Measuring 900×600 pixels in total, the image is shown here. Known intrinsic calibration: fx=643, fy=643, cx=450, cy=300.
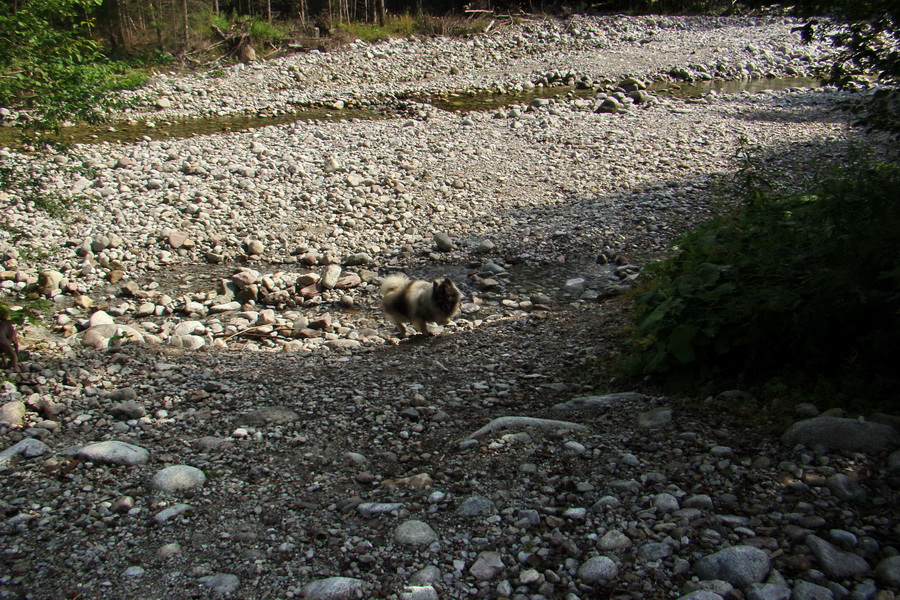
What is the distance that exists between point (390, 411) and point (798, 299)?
10.8 feet

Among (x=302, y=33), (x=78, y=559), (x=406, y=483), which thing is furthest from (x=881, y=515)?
(x=302, y=33)

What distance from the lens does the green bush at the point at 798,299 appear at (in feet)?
14.1

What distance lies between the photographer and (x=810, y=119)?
17703 mm

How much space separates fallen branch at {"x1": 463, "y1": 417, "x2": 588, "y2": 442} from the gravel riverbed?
3cm

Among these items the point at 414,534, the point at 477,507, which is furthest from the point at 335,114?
the point at 414,534

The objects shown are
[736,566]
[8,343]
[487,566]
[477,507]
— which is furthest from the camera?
[8,343]

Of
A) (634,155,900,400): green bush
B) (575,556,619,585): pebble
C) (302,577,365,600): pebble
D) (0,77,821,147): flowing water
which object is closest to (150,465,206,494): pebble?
(302,577,365,600): pebble

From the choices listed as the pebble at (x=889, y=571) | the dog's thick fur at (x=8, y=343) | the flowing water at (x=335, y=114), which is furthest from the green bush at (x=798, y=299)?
the flowing water at (x=335, y=114)

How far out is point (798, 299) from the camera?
453cm

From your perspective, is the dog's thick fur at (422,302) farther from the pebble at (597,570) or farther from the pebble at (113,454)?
the pebble at (597,570)

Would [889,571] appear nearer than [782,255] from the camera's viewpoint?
Yes

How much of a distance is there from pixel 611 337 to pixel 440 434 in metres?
2.51

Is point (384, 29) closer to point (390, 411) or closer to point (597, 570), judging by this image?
point (390, 411)

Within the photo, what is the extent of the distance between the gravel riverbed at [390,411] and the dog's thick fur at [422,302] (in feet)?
0.96
